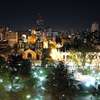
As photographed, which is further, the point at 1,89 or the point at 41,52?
the point at 41,52

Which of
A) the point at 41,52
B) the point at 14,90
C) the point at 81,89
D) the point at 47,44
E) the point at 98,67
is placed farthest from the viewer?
the point at 47,44

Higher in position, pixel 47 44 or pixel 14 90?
pixel 47 44

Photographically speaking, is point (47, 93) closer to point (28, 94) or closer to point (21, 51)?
point (28, 94)

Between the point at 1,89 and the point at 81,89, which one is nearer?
the point at 1,89

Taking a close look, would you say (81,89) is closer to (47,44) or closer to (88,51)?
(88,51)

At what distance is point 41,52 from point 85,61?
5242mm

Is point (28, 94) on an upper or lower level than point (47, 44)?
lower

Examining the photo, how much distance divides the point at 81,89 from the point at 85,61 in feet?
27.5

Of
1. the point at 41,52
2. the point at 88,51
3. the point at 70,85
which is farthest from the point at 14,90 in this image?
the point at 41,52

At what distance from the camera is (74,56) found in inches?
950

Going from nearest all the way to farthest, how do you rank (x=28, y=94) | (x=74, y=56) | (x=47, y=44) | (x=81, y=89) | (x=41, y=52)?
(x=28, y=94) → (x=81, y=89) → (x=74, y=56) → (x=41, y=52) → (x=47, y=44)

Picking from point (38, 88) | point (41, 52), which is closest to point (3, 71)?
point (38, 88)

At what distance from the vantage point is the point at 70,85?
14.0 metres

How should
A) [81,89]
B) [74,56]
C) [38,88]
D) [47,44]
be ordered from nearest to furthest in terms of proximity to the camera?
1. [38,88]
2. [81,89]
3. [74,56]
4. [47,44]
